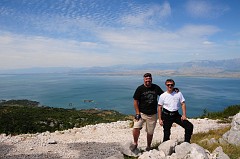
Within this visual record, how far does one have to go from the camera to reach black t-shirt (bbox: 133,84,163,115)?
672cm

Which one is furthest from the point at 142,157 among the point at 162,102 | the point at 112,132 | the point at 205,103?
the point at 205,103

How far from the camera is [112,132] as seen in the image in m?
13.6

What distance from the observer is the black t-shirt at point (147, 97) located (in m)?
6.72

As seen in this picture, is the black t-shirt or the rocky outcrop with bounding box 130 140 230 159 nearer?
the rocky outcrop with bounding box 130 140 230 159

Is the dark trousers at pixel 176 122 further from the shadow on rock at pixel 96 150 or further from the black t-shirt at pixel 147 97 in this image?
the shadow on rock at pixel 96 150

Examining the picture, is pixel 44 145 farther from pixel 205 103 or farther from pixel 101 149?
pixel 205 103

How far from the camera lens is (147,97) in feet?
22.1

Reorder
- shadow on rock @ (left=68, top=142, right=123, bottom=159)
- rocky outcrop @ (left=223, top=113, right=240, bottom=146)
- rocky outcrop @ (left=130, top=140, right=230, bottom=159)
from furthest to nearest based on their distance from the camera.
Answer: shadow on rock @ (left=68, top=142, right=123, bottom=159) → rocky outcrop @ (left=223, top=113, right=240, bottom=146) → rocky outcrop @ (left=130, top=140, right=230, bottom=159)

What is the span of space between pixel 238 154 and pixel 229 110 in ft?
43.9

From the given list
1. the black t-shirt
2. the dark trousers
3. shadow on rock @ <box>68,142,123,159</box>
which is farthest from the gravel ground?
the dark trousers

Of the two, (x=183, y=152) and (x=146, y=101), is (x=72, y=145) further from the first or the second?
(x=183, y=152)

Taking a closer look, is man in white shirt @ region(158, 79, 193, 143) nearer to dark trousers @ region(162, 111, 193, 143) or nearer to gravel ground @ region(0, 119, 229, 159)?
dark trousers @ region(162, 111, 193, 143)

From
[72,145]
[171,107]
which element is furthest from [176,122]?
[72,145]

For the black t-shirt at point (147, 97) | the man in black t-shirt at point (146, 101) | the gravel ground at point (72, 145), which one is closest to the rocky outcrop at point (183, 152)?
the man in black t-shirt at point (146, 101)
